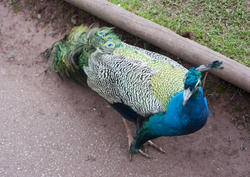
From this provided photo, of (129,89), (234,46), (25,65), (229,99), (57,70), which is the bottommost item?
(25,65)

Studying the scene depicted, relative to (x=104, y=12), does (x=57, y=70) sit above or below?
below

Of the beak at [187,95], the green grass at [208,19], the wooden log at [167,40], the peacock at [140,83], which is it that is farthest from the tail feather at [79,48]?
the beak at [187,95]

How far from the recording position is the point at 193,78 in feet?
6.55

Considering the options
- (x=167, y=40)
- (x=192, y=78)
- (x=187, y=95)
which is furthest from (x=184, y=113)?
(x=167, y=40)

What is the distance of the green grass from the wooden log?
35cm

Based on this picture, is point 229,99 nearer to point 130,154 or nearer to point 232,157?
point 232,157

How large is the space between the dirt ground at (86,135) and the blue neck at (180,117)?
750 mm

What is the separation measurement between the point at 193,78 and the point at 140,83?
2.24 feet

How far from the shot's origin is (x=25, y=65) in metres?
4.06

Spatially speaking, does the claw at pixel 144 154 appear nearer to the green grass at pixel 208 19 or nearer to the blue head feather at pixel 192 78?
the blue head feather at pixel 192 78

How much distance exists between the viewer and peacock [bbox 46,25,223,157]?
2.30 meters

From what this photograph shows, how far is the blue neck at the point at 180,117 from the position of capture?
2.24m

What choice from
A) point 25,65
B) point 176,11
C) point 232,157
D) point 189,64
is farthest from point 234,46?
point 25,65

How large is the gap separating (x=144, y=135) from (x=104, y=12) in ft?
5.96
